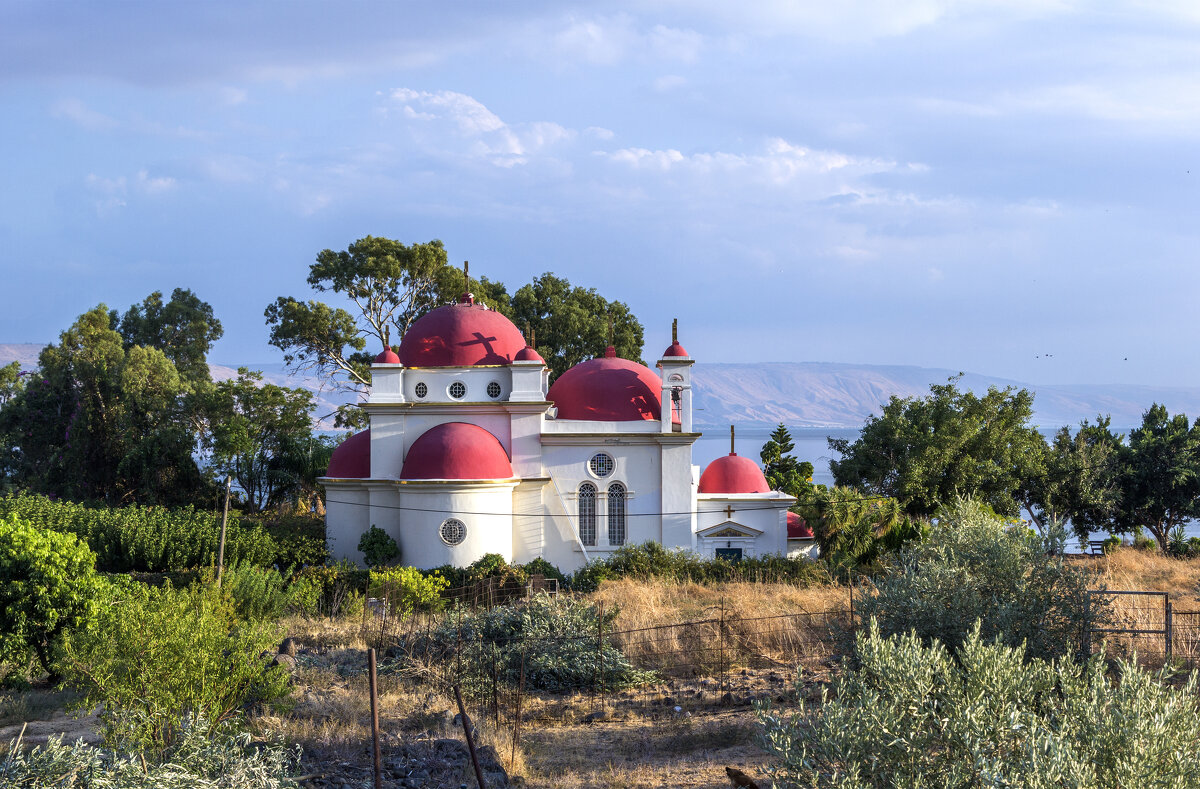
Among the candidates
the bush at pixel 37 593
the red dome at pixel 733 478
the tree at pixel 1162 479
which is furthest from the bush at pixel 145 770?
the tree at pixel 1162 479

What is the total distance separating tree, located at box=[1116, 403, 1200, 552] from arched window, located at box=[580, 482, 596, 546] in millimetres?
21454

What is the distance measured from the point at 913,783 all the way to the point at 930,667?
0.97m

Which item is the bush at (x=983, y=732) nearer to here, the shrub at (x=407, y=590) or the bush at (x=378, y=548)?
the shrub at (x=407, y=590)

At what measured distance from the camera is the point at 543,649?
577 inches

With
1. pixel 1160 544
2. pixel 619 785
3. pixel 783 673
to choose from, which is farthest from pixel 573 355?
pixel 619 785

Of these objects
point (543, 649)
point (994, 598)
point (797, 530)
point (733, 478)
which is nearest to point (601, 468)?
point (733, 478)

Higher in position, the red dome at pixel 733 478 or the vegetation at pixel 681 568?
the red dome at pixel 733 478

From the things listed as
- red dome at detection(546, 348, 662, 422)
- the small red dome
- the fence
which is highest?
the small red dome

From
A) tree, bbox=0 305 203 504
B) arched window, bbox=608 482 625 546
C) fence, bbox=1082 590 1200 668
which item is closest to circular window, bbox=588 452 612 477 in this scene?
arched window, bbox=608 482 625 546

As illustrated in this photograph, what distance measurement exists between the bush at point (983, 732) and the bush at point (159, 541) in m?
21.0

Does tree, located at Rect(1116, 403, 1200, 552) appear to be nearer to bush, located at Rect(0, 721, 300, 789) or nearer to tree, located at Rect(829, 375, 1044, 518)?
tree, located at Rect(829, 375, 1044, 518)

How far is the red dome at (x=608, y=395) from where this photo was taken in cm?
2691

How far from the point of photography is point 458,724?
11773 millimetres

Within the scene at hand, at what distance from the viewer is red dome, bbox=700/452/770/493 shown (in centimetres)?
2828
